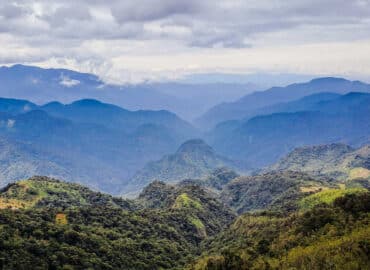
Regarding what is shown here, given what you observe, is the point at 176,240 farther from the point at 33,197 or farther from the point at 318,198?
the point at 33,197

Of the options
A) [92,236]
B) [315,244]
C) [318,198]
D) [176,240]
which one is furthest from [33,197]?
[315,244]

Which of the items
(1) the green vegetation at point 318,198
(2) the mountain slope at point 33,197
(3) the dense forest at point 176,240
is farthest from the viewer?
(2) the mountain slope at point 33,197

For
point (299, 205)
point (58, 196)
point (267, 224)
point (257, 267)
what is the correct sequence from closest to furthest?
1. point (257, 267)
2. point (267, 224)
3. point (299, 205)
4. point (58, 196)

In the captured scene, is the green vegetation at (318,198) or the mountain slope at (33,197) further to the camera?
the mountain slope at (33,197)

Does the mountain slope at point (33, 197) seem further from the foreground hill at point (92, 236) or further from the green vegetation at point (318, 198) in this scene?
the green vegetation at point (318, 198)

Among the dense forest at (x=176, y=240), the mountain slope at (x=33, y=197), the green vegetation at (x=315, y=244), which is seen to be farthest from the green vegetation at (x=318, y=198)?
the mountain slope at (x=33, y=197)

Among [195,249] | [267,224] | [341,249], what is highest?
[341,249]

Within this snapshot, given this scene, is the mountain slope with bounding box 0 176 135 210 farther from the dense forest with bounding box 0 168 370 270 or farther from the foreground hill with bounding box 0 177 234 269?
the dense forest with bounding box 0 168 370 270

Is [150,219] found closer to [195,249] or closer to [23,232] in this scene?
[195,249]

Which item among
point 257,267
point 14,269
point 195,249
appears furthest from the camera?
point 195,249

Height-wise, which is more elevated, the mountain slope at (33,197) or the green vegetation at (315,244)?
the green vegetation at (315,244)

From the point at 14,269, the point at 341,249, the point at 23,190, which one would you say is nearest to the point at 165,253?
the point at 14,269
